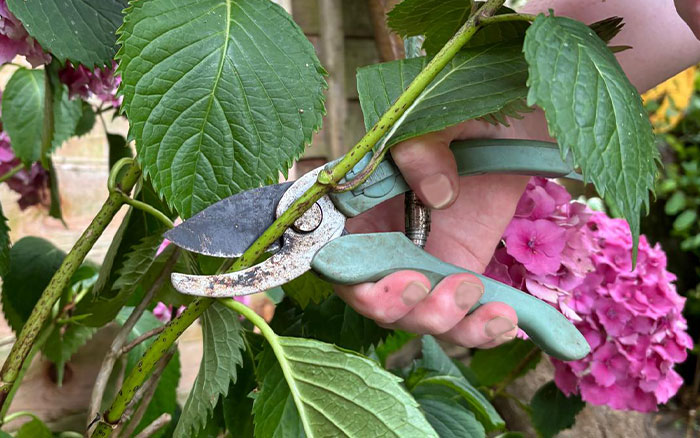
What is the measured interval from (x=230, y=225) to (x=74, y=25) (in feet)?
0.56

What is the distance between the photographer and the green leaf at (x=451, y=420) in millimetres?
649

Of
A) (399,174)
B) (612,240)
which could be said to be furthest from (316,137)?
(399,174)

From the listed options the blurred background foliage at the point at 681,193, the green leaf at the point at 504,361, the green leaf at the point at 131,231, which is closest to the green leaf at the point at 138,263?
the green leaf at the point at 131,231

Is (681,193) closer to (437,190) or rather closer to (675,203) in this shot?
(675,203)

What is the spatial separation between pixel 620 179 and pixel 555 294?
0.33m

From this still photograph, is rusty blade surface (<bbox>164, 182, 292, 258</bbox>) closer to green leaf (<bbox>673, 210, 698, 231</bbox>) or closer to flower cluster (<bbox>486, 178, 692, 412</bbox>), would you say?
flower cluster (<bbox>486, 178, 692, 412</bbox>)

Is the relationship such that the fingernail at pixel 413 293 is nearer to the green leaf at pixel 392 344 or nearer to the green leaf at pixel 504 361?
the green leaf at pixel 392 344

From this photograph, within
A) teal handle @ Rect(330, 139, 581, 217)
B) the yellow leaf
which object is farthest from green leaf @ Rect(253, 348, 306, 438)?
the yellow leaf

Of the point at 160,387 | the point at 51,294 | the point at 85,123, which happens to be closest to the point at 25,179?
the point at 85,123

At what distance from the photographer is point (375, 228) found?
1.90 feet

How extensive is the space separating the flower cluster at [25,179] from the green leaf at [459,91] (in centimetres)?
54

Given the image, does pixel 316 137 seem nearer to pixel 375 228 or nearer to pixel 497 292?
pixel 375 228

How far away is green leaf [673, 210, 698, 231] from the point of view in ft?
7.22

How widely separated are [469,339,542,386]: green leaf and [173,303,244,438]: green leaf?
67 centimetres
